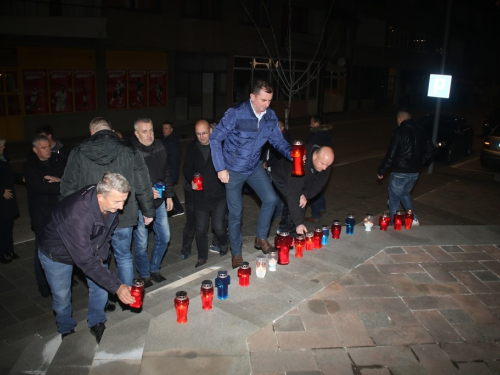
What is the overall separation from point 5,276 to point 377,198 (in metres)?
7.94

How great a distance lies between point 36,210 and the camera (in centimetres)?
559

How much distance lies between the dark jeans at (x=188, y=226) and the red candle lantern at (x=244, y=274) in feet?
5.39

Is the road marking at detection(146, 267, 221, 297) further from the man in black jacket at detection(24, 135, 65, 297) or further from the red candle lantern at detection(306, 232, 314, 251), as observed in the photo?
the man in black jacket at detection(24, 135, 65, 297)

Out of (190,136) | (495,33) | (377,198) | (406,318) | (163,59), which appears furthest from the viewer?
(495,33)

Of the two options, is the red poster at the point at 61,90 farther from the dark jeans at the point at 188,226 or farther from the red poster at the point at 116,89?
the dark jeans at the point at 188,226

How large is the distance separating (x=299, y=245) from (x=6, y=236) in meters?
4.14

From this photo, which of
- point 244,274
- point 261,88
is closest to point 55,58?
point 261,88

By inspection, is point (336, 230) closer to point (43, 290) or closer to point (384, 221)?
point (384, 221)

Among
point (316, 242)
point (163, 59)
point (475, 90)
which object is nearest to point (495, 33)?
point (475, 90)

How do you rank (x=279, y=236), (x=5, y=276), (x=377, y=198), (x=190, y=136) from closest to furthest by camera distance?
1. (x=279, y=236)
2. (x=5, y=276)
3. (x=377, y=198)
4. (x=190, y=136)

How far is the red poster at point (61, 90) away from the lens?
17.8m

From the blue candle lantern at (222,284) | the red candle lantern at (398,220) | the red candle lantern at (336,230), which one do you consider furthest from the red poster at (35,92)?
the blue candle lantern at (222,284)

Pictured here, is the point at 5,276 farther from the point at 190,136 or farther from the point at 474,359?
the point at 190,136

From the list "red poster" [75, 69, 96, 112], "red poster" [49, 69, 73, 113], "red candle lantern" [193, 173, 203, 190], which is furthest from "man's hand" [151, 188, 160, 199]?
"red poster" [75, 69, 96, 112]
